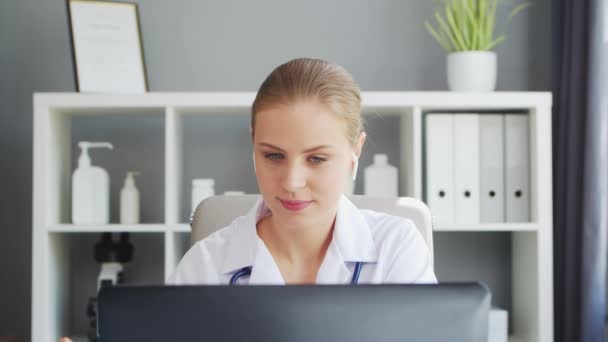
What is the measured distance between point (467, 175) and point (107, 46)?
1326mm

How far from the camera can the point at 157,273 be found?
2629 millimetres

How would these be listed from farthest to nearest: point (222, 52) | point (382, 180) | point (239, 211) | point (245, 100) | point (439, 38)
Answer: point (222, 52) < point (439, 38) < point (382, 180) < point (245, 100) < point (239, 211)

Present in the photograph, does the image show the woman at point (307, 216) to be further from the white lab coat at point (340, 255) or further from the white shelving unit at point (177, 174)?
the white shelving unit at point (177, 174)

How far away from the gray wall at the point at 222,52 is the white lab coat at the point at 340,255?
1432 mm

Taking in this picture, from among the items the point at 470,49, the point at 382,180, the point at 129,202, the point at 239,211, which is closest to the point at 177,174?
the point at 129,202

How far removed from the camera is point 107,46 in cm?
240

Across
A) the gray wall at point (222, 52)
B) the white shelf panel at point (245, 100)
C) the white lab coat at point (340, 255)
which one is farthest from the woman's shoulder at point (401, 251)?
the gray wall at point (222, 52)

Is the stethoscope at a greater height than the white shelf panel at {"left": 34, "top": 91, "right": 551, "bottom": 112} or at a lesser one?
lesser

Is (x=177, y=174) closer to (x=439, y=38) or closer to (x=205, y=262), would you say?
(x=439, y=38)

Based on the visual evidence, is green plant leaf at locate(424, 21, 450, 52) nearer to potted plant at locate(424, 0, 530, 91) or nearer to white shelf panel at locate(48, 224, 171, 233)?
potted plant at locate(424, 0, 530, 91)

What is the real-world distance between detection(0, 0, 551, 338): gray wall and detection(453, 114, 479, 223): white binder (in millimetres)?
322

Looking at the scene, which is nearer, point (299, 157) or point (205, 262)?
point (299, 157)

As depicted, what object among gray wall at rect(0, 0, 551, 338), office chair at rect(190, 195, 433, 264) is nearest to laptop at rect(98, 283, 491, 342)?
office chair at rect(190, 195, 433, 264)

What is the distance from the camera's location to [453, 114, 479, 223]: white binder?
7.66ft
